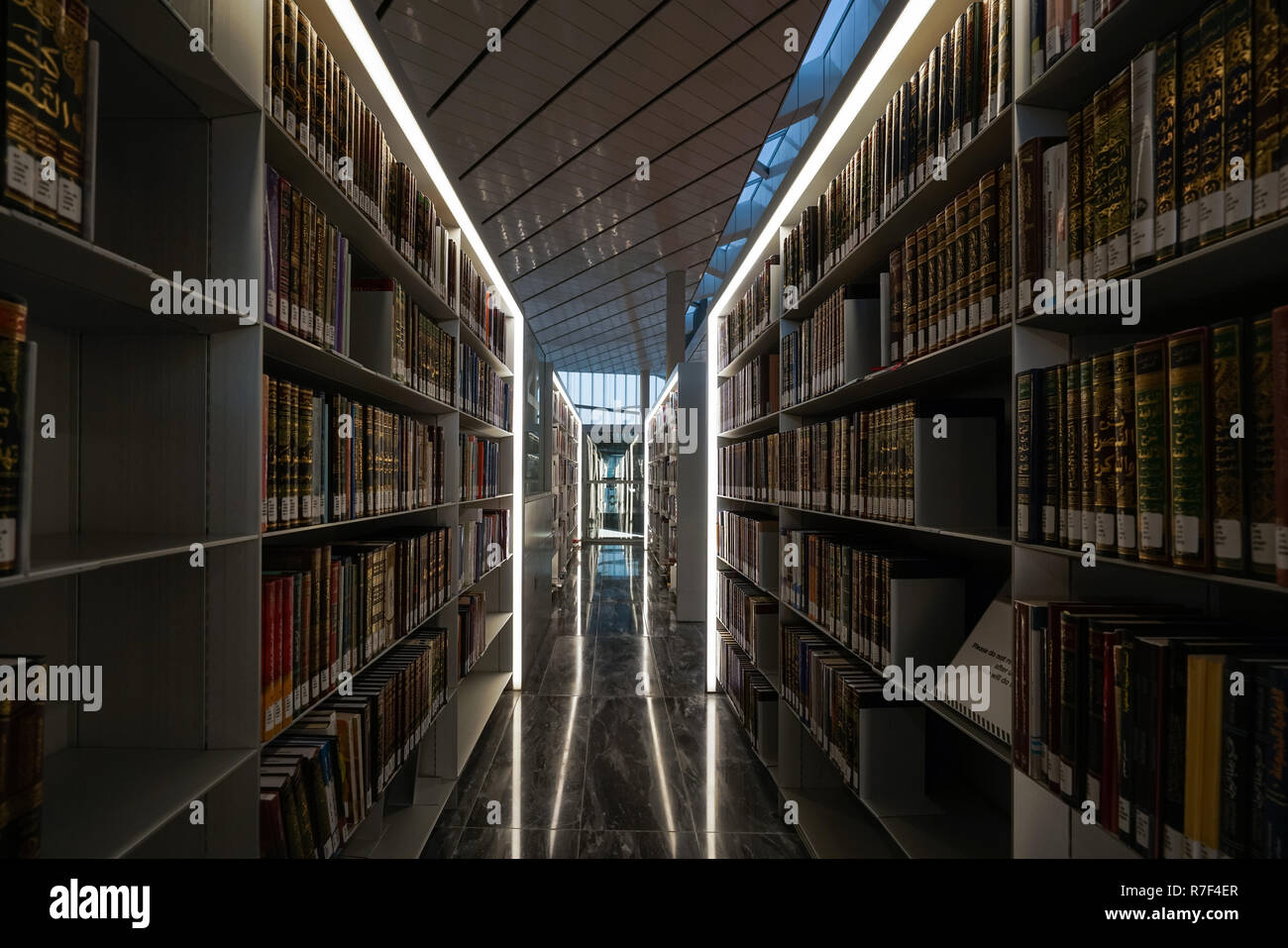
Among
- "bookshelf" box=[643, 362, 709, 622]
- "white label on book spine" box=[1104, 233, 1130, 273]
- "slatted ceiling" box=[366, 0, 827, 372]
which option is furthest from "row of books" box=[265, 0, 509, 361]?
"bookshelf" box=[643, 362, 709, 622]

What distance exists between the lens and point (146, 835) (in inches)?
35.2

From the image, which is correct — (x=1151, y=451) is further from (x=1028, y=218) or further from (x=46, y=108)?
(x=46, y=108)

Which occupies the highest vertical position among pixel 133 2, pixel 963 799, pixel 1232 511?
pixel 133 2

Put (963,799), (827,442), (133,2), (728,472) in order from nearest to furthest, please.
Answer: (133,2)
(963,799)
(827,442)
(728,472)

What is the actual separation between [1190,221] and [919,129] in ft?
3.07

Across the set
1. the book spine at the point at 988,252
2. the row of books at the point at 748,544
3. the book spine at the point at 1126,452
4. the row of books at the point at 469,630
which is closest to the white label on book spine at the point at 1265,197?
the book spine at the point at 1126,452

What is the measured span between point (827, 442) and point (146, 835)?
2.00 metres

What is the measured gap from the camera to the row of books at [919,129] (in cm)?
130

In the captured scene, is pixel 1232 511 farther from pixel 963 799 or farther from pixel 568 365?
pixel 568 365

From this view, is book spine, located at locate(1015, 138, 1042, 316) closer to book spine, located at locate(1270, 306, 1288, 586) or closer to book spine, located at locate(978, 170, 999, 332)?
book spine, located at locate(978, 170, 999, 332)

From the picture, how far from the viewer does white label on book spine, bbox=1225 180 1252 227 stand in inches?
30.6

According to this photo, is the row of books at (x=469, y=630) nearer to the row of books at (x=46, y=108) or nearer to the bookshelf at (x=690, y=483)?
the row of books at (x=46, y=108)
